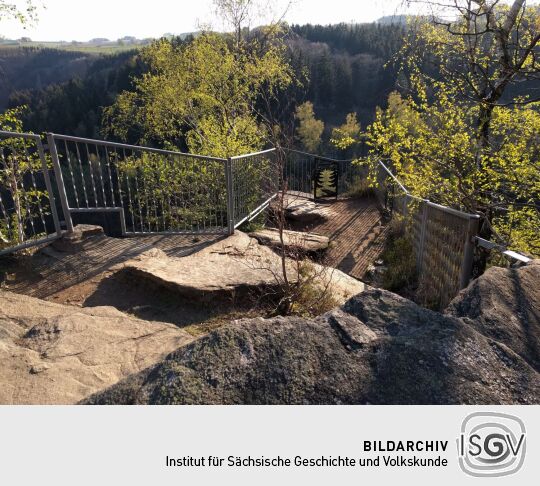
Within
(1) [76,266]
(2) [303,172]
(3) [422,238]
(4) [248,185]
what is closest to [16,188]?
(1) [76,266]

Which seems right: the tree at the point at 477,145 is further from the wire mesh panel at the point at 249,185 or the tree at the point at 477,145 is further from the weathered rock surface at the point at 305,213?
the weathered rock surface at the point at 305,213

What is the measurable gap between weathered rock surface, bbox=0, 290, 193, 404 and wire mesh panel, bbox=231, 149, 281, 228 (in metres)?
3.39

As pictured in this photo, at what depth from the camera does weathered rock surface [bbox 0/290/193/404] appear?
2561 mm

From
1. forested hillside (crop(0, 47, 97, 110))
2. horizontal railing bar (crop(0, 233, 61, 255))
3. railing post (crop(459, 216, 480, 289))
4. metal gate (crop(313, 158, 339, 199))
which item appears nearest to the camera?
railing post (crop(459, 216, 480, 289))

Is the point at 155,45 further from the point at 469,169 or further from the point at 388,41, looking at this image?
the point at 388,41

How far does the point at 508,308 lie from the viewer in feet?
7.33

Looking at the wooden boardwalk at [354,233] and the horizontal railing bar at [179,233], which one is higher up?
the horizontal railing bar at [179,233]

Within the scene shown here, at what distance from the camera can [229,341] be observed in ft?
5.94

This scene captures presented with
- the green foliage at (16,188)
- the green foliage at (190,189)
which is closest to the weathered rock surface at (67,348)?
the green foliage at (16,188)

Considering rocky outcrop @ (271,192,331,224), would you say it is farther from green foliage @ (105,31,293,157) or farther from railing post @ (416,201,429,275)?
railing post @ (416,201,429,275)

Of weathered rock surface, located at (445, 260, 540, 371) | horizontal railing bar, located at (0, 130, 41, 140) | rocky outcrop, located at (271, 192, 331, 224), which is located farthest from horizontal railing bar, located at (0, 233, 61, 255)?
rocky outcrop, located at (271, 192, 331, 224)

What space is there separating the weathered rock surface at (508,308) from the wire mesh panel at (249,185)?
4.32 metres

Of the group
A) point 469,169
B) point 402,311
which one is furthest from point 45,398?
point 469,169

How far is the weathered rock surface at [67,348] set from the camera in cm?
256
